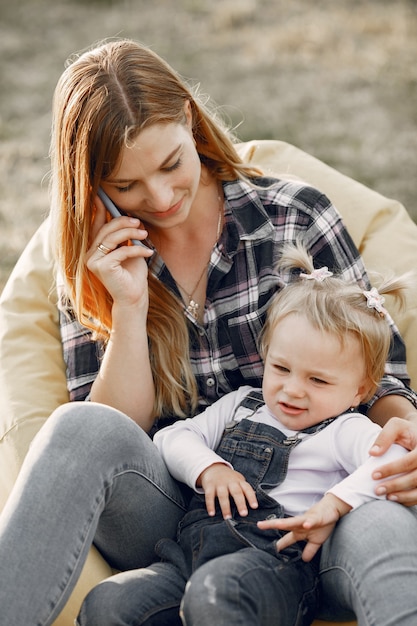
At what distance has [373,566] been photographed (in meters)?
1.74

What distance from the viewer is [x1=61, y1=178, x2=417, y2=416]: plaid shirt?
7.77ft

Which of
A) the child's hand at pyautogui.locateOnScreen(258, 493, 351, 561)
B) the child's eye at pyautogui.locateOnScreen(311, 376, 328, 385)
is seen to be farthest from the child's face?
the child's hand at pyautogui.locateOnScreen(258, 493, 351, 561)

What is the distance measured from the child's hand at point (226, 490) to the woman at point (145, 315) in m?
0.13

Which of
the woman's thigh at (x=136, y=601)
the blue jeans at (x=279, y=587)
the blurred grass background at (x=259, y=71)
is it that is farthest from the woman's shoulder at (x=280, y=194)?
the blurred grass background at (x=259, y=71)

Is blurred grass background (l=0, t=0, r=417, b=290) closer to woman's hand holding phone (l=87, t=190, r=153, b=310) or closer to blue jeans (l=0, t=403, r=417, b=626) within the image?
woman's hand holding phone (l=87, t=190, r=153, b=310)

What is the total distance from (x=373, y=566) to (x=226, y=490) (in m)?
0.37

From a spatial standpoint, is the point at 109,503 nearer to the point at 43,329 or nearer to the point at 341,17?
the point at 43,329

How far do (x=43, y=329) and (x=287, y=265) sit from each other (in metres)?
0.79

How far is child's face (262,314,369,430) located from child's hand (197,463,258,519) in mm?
187

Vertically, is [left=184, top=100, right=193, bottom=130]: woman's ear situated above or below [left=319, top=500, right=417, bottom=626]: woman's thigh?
above

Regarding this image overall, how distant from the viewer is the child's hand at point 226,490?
6.44ft

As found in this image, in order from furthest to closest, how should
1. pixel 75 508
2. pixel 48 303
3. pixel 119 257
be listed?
1. pixel 48 303
2. pixel 119 257
3. pixel 75 508

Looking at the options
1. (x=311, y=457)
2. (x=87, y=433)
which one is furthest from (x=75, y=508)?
(x=311, y=457)

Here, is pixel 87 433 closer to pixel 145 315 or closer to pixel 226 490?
pixel 226 490
